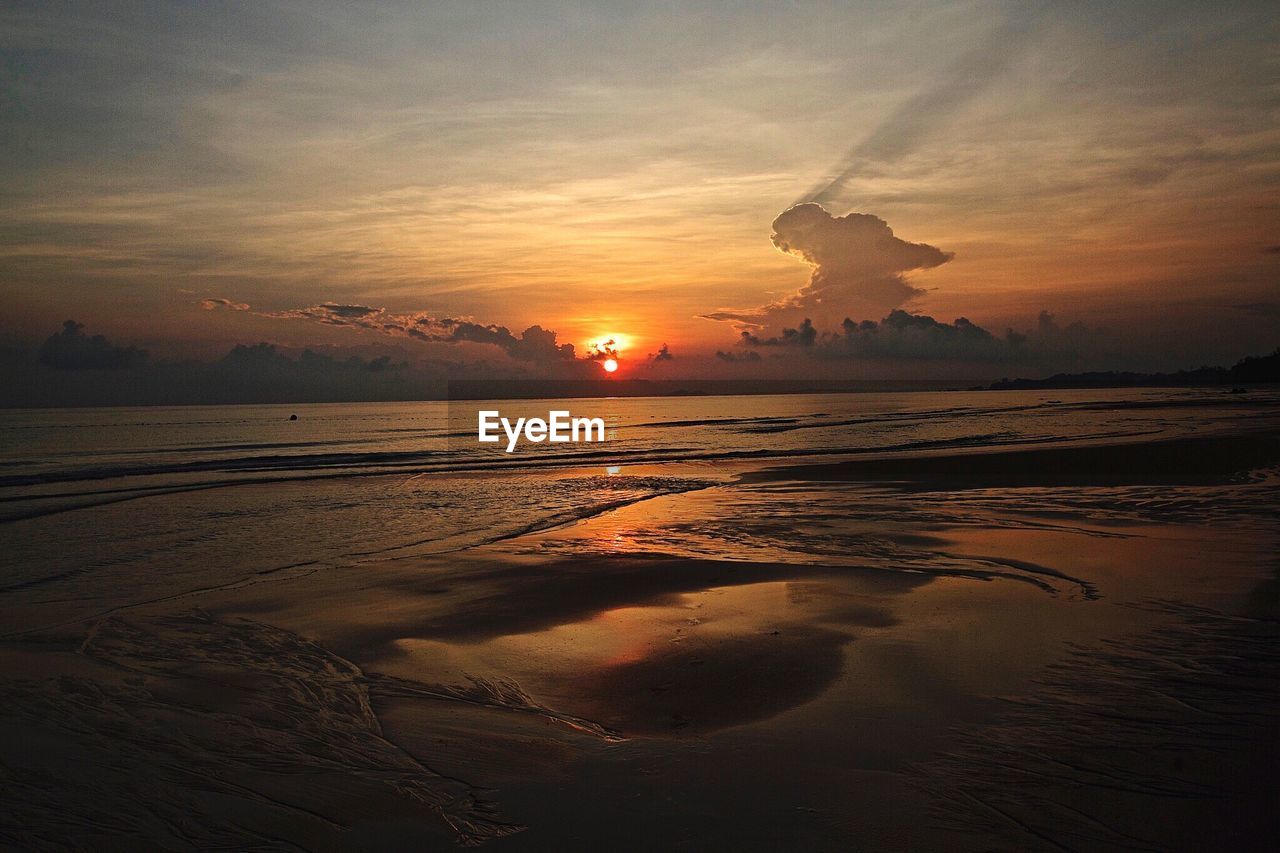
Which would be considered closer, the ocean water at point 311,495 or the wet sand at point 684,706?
the wet sand at point 684,706

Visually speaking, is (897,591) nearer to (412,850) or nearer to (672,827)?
(672,827)

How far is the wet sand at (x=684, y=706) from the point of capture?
5121 millimetres

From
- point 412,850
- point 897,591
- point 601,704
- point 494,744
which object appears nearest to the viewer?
point 412,850

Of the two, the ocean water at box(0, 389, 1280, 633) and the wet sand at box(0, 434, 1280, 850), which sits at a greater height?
the wet sand at box(0, 434, 1280, 850)

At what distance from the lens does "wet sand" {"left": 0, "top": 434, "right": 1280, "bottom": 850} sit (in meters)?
5.12

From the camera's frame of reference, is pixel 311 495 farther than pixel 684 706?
Yes

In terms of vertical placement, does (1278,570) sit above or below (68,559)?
above

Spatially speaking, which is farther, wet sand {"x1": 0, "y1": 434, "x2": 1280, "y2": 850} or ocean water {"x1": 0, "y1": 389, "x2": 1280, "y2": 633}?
ocean water {"x1": 0, "y1": 389, "x2": 1280, "y2": 633}

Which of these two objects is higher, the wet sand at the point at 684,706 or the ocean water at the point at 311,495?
the wet sand at the point at 684,706

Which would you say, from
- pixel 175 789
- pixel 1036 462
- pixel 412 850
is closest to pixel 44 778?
pixel 175 789

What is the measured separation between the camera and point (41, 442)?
64.2 metres

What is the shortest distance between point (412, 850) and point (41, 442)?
76116 millimetres

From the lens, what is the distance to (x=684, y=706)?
23.4 ft

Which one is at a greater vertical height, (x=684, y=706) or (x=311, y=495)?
(x=684, y=706)
